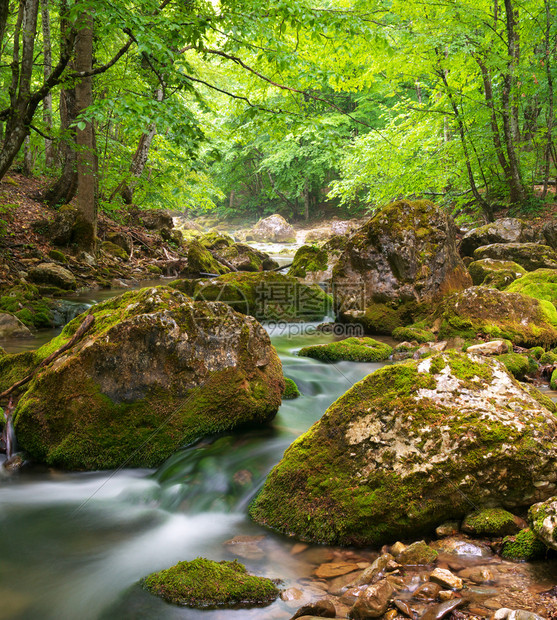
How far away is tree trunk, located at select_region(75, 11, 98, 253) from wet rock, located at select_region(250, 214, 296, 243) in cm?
2128

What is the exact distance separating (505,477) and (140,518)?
2.66 metres

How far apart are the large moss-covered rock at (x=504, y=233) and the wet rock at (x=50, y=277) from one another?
38.3 ft

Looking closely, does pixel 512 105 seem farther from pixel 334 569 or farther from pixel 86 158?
pixel 334 569

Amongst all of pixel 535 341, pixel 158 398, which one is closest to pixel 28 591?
pixel 158 398

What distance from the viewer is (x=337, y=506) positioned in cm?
275

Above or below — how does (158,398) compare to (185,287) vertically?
below

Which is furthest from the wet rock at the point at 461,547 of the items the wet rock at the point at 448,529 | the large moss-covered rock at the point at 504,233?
the large moss-covered rock at the point at 504,233

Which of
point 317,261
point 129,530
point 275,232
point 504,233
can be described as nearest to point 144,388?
point 129,530

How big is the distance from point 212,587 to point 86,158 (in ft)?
38.6

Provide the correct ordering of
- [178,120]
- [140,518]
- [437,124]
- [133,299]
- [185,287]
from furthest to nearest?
[437,124] → [185,287] → [178,120] → [133,299] → [140,518]

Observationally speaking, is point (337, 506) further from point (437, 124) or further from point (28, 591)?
point (437, 124)

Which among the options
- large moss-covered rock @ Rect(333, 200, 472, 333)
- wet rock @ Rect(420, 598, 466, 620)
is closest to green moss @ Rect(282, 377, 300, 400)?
large moss-covered rock @ Rect(333, 200, 472, 333)

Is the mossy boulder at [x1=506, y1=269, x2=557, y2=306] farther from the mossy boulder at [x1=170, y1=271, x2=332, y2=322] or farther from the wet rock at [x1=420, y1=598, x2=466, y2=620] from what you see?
the wet rock at [x1=420, y1=598, x2=466, y2=620]

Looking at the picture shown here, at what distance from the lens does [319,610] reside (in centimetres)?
198
